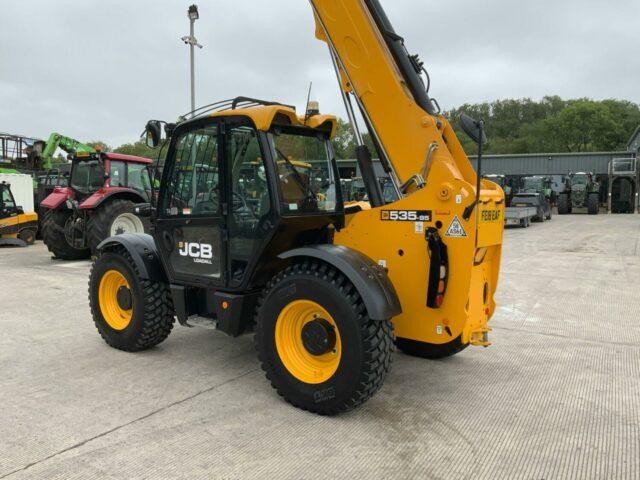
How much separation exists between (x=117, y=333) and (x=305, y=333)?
7.13 ft

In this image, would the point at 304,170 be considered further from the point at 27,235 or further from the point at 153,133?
the point at 27,235

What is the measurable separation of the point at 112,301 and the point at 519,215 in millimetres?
17172

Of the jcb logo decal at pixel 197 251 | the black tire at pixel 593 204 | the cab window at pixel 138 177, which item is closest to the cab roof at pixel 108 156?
the cab window at pixel 138 177

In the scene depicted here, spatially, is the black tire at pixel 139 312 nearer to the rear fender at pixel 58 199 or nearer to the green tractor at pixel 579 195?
the rear fender at pixel 58 199

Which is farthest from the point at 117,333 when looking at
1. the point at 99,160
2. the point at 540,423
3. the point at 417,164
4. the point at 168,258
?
the point at 99,160

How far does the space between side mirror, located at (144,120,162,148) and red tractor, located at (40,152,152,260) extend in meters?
6.64

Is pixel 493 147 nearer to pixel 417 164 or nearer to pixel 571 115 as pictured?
pixel 571 115

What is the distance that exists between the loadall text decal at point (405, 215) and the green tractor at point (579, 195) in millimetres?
27249

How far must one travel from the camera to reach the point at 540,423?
3.36 meters

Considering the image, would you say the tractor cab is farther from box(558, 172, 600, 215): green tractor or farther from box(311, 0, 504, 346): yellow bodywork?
box(558, 172, 600, 215): green tractor

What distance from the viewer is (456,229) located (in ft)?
11.2

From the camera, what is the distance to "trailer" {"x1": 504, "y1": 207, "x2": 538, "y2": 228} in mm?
19203

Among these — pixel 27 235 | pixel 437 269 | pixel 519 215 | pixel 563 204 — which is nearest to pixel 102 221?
pixel 27 235

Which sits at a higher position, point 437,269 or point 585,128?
point 585,128
